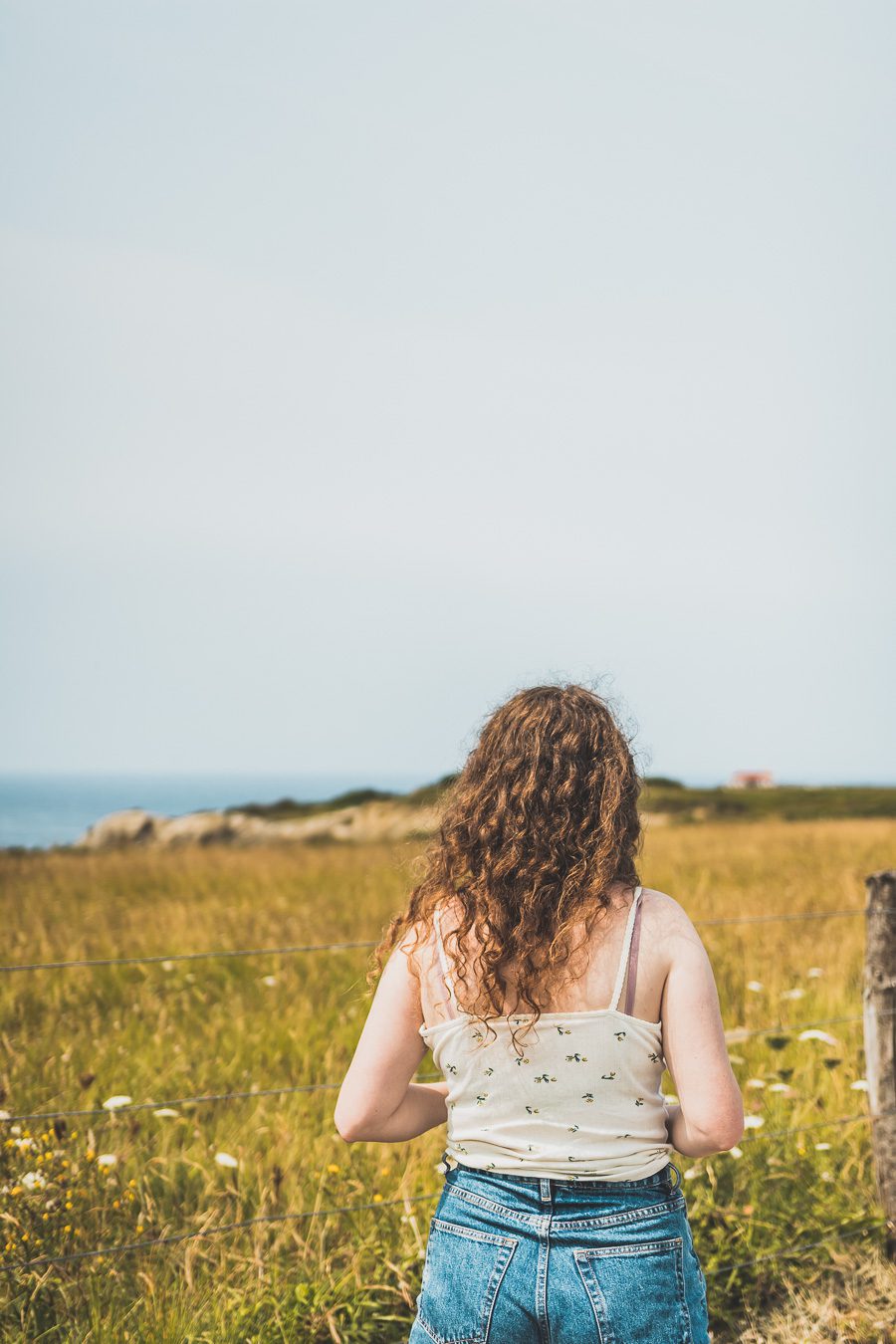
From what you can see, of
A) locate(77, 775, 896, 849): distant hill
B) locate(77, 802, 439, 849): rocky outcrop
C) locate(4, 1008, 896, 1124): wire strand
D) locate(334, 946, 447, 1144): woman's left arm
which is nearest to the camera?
locate(334, 946, 447, 1144): woman's left arm

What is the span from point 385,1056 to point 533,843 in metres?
0.43

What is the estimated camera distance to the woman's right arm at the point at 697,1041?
1.92m

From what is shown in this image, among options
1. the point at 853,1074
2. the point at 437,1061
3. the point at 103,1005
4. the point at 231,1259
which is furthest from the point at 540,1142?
the point at 103,1005

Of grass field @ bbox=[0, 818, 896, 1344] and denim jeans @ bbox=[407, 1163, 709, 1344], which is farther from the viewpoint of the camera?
grass field @ bbox=[0, 818, 896, 1344]

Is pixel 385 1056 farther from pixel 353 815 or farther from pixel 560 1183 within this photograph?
pixel 353 815

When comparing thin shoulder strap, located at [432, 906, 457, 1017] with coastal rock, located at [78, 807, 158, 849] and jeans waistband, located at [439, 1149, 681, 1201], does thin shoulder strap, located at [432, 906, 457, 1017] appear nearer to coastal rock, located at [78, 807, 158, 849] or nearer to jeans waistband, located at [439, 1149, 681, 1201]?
jeans waistband, located at [439, 1149, 681, 1201]

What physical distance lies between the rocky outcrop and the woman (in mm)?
17973

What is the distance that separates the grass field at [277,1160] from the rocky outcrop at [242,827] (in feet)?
42.4

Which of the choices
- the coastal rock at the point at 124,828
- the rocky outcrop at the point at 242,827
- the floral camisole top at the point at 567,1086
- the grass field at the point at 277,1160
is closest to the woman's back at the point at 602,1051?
the floral camisole top at the point at 567,1086

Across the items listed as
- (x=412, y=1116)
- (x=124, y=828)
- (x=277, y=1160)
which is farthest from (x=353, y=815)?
(x=412, y=1116)

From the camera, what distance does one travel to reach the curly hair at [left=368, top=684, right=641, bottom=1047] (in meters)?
1.97

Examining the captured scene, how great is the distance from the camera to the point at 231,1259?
3.70 m

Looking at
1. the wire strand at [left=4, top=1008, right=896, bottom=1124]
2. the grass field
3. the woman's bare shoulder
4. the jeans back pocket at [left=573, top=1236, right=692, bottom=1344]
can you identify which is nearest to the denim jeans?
the jeans back pocket at [left=573, top=1236, right=692, bottom=1344]

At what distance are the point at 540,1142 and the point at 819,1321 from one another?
2328 millimetres
